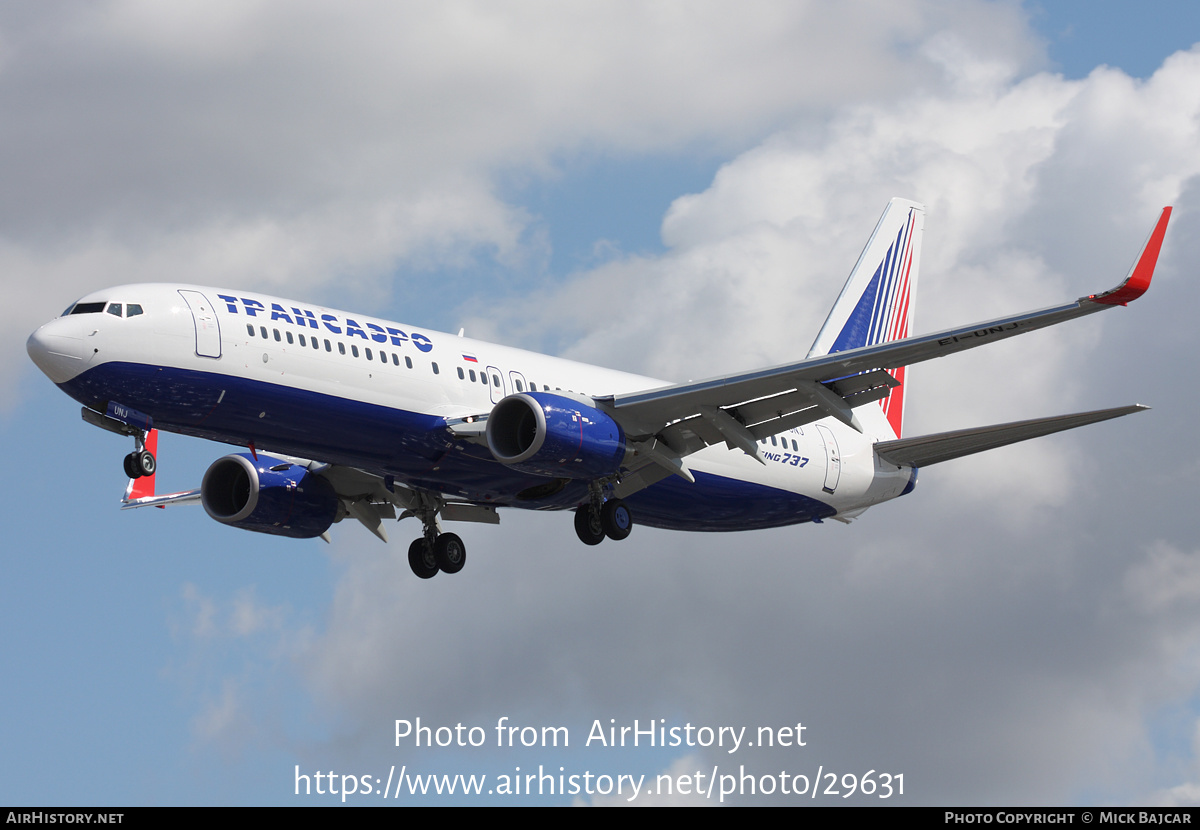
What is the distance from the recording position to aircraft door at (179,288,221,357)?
30906mm

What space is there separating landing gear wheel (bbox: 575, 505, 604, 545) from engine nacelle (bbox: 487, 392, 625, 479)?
269 cm

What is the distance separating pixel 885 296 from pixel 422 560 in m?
18.7

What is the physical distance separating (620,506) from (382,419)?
22.9 feet

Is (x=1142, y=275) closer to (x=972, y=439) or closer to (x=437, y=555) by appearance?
(x=972, y=439)

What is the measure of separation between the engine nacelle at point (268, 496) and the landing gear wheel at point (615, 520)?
8365 mm

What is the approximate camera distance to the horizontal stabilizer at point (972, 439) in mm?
33938

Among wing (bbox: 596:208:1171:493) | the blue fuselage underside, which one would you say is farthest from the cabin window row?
wing (bbox: 596:208:1171:493)

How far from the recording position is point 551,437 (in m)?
32.8

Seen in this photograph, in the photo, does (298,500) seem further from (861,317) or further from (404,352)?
(861,317)

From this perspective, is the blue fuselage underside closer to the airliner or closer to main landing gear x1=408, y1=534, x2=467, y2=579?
the airliner

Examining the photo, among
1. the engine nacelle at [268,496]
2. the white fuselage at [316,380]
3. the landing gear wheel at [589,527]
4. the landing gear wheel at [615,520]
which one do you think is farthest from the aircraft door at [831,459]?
the engine nacelle at [268,496]

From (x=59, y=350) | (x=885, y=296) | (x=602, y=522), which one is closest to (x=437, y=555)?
(x=602, y=522)
